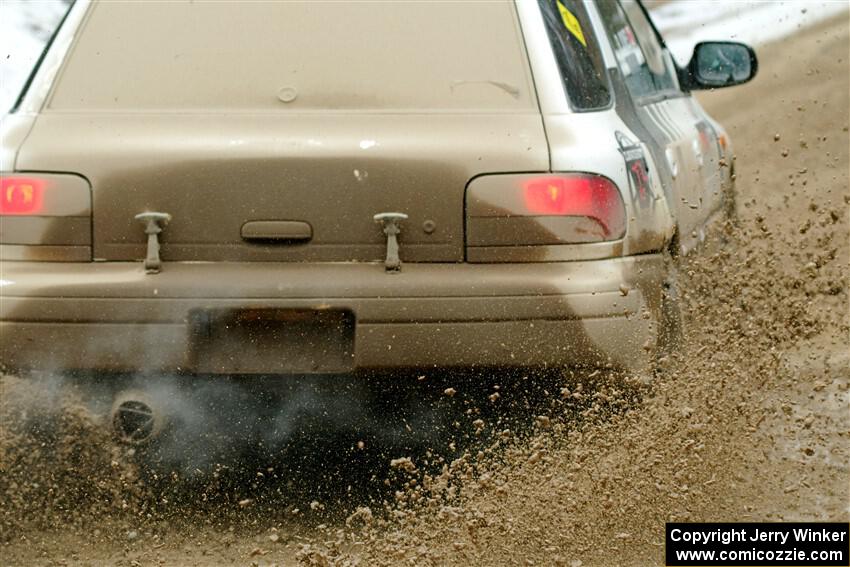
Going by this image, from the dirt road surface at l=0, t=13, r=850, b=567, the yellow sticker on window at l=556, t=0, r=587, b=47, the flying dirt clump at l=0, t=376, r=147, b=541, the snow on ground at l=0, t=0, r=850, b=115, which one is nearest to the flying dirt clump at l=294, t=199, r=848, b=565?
the dirt road surface at l=0, t=13, r=850, b=567

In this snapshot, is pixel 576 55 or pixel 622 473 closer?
pixel 622 473

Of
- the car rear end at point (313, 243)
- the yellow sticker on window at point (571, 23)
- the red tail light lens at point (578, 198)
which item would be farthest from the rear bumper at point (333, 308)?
the yellow sticker on window at point (571, 23)

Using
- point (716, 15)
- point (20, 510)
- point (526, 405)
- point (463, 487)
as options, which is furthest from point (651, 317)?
point (716, 15)

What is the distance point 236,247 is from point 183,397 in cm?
52

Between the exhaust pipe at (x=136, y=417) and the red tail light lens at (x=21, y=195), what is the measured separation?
0.62m

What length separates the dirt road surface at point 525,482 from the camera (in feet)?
15.7

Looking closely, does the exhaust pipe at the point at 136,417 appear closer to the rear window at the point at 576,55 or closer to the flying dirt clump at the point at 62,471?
the flying dirt clump at the point at 62,471

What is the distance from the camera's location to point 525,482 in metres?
4.93

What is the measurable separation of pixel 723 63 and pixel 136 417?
10.1ft

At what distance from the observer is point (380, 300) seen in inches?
190

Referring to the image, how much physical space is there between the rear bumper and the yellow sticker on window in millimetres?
1016

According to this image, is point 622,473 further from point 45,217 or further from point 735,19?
point 735,19

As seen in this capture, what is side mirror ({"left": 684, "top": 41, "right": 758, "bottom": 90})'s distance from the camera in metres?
6.87

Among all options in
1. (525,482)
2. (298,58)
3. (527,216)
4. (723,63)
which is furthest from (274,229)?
(723,63)
